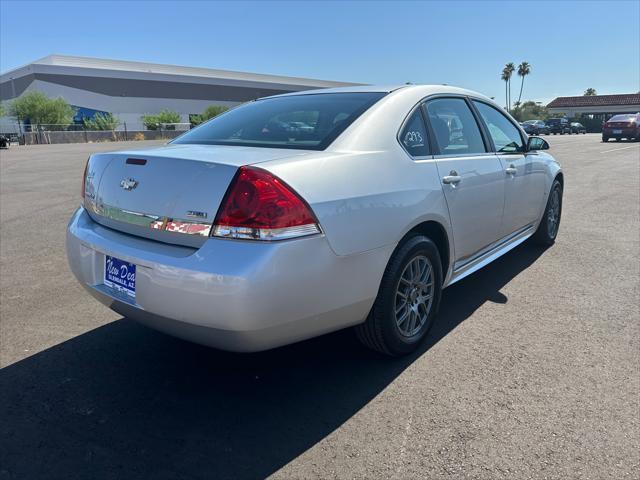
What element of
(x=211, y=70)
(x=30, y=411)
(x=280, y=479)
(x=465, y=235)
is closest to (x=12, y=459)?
(x=30, y=411)

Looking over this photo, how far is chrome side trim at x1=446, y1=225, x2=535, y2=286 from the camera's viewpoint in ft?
11.7

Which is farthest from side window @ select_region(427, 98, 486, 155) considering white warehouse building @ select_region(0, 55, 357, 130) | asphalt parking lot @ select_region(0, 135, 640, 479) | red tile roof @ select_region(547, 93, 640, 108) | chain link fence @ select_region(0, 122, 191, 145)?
red tile roof @ select_region(547, 93, 640, 108)

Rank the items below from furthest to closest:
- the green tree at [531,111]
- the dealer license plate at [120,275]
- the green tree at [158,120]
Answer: the green tree at [531,111], the green tree at [158,120], the dealer license plate at [120,275]

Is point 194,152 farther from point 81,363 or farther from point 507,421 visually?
point 507,421

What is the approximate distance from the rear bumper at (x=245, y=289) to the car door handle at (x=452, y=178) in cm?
88

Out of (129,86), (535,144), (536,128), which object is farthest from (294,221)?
(129,86)

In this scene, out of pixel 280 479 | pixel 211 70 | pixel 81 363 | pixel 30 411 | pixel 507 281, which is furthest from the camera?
pixel 211 70

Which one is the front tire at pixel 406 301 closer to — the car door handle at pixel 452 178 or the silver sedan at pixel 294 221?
the silver sedan at pixel 294 221

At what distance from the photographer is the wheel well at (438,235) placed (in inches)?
120

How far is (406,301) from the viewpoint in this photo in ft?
9.92

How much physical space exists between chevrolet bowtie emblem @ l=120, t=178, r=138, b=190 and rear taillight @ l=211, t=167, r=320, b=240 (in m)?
0.64

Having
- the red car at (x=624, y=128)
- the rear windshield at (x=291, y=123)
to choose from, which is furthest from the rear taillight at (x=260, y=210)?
the red car at (x=624, y=128)

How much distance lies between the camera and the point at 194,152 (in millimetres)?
2635

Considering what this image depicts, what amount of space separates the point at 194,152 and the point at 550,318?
2779 millimetres
